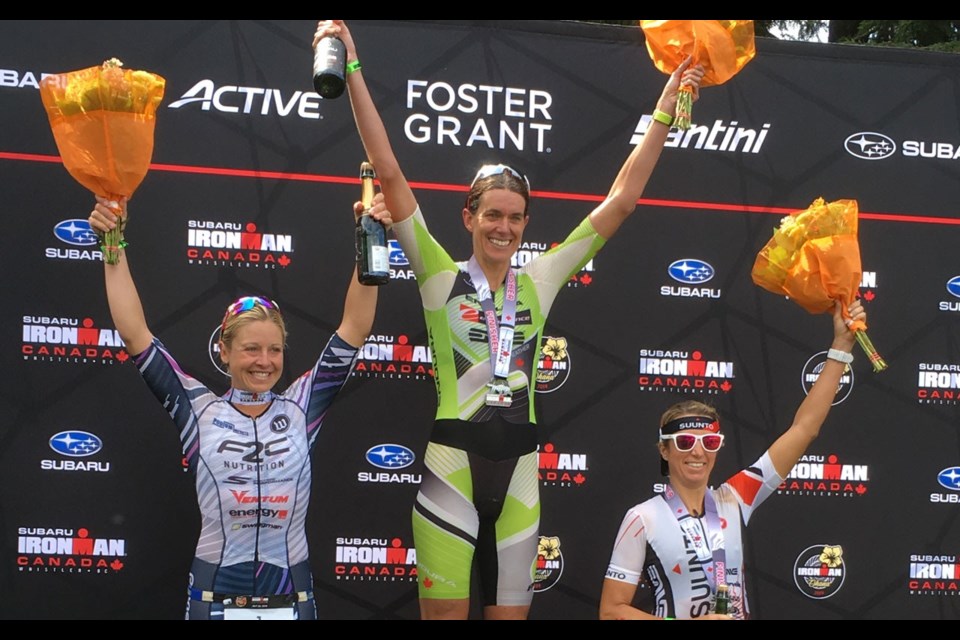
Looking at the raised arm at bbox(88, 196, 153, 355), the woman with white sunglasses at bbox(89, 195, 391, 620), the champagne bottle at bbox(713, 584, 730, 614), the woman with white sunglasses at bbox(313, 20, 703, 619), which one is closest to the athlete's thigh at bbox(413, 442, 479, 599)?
the woman with white sunglasses at bbox(313, 20, 703, 619)

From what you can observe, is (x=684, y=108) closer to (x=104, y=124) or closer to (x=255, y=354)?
(x=255, y=354)

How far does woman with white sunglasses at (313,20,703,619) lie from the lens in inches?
135

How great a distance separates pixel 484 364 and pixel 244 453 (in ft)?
2.66

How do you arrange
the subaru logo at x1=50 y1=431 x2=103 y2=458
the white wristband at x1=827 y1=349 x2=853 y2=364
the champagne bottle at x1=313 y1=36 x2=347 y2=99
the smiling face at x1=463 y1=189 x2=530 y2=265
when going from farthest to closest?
the subaru logo at x1=50 y1=431 x2=103 y2=458 < the white wristband at x1=827 y1=349 x2=853 y2=364 < the smiling face at x1=463 y1=189 x2=530 y2=265 < the champagne bottle at x1=313 y1=36 x2=347 y2=99

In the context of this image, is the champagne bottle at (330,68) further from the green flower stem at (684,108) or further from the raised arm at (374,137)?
the green flower stem at (684,108)

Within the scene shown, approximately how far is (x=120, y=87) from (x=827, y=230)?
7.84 ft

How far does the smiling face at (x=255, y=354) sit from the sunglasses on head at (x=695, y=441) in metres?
1.29

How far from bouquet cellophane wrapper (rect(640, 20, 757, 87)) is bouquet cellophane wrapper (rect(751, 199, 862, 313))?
60 cm

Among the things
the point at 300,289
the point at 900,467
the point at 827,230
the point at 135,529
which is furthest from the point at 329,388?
the point at 900,467

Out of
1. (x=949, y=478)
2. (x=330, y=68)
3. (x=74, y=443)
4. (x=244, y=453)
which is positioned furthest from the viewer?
(x=949, y=478)

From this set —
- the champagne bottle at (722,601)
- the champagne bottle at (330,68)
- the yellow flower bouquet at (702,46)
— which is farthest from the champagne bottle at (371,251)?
the champagne bottle at (722,601)

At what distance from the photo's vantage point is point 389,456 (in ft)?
14.3

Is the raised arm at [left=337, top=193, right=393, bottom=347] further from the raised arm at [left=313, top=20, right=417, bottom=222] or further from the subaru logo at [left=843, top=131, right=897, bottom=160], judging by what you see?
the subaru logo at [left=843, top=131, right=897, bottom=160]

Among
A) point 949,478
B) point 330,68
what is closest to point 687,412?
point 330,68
